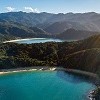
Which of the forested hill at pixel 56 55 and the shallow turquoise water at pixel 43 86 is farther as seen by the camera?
the forested hill at pixel 56 55

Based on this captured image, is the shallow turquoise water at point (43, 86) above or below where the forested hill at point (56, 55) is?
below

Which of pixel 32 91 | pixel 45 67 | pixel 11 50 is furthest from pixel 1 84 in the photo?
pixel 11 50

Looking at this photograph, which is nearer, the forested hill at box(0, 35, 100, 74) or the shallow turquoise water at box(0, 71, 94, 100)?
the shallow turquoise water at box(0, 71, 94, 100)

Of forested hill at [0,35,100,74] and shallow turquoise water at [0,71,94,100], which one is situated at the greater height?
forested hill at [0,35,100,74]
